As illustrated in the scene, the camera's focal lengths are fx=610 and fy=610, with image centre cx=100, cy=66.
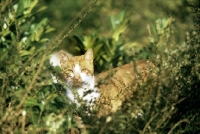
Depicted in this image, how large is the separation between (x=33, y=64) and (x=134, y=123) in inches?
34.8

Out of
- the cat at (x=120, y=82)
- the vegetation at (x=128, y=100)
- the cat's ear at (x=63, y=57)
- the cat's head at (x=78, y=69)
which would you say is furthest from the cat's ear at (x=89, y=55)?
the vegetation at (x=128, y=100)

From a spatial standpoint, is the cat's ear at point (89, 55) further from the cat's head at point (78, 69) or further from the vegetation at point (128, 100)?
the vegetation at point (128, 100)

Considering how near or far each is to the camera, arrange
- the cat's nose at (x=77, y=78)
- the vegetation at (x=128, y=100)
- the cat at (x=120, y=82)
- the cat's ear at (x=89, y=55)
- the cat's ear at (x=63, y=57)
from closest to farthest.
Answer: the vegetation at (x=128, y=100) < the cat at (x=120, y=82) < the cat's nose at (x=77, y=78) < the cat's ear at (x=89, y=55) < the cat's ear at (x=63, y=57)

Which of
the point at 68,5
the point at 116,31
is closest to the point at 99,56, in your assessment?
the point at 116,31

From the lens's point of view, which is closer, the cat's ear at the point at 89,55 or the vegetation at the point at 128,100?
the vegetation at the point at 128,100

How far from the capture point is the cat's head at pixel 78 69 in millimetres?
6336

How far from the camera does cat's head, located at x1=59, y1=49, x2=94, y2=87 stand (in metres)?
6.34

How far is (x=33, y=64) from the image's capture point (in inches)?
182

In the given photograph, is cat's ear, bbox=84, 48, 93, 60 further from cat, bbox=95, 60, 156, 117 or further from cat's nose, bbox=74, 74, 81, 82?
cat, bbox=95, 60, 156, 117

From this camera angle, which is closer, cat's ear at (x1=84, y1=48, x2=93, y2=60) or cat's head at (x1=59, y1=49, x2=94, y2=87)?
cat's head at (x1=59, y1=49, x2=94, y2=87)

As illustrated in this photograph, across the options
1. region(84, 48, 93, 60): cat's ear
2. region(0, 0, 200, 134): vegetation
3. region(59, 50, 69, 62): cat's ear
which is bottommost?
region(0, 0, 200, 134): vegetation

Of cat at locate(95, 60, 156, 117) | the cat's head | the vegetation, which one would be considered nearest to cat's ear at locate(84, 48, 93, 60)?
the cat's head

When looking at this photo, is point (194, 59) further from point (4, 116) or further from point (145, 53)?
point (145, 53)

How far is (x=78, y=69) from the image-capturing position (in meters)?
6.49
